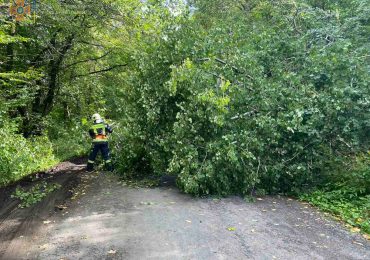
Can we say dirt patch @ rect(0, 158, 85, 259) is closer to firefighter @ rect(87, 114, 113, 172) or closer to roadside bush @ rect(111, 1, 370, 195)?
firefighter @ rect(87, 114, 113, 172)

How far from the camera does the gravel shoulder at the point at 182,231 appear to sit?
473 centimetres

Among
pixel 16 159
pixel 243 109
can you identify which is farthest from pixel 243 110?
pixel 16 159

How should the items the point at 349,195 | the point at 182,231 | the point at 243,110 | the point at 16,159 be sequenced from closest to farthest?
1. the point at 182,231
2. the point at 349,195
3. the point at 243,110
4. the point at 16,159

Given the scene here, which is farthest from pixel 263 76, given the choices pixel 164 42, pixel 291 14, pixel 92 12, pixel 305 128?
pixel 92 12

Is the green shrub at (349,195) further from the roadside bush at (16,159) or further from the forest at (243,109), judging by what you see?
the roadside bush at (16,159)

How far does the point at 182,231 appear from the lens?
17.9 ft

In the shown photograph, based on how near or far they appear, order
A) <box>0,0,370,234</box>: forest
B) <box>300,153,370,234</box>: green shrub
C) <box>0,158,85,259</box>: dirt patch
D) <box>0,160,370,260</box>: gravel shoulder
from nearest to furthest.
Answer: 1. <box>0,160,370,260</box>: gravel shoulder
2. <box>0,158,85,259</box>: dirt patch
3. <box>300,153,370,234</box>: green shrub
4. <box>0,0,370,234</box>: forest

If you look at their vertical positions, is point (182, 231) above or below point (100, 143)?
below

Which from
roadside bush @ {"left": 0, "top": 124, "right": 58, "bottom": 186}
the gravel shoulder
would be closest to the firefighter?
roadside bush @ {"left": 0, "top": 124, "right": 58, "bottom": 186}

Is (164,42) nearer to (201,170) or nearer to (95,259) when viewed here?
(201,170)

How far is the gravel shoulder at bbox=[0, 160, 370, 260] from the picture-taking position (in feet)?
15.5

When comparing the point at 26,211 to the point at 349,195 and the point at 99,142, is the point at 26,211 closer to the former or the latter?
the point at 99,142

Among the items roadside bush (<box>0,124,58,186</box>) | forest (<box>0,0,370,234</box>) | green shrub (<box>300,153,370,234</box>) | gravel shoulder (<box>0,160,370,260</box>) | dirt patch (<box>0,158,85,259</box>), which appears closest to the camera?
gravel shoulder (<box>0,160,370,260</box>)

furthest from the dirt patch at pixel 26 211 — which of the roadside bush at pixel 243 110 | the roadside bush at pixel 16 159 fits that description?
the roadside bush at pixel 243 110
